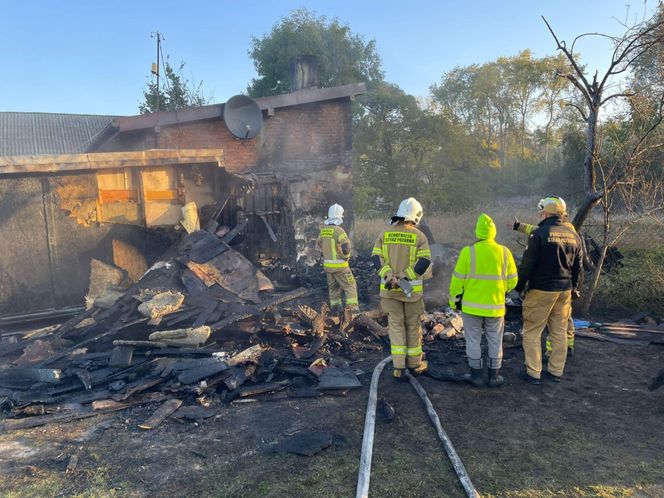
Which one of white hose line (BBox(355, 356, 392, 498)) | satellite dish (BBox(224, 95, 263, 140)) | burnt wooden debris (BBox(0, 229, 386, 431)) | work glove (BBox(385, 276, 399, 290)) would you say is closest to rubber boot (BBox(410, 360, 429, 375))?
white hose line (BBox(355, 356, 392, 498))

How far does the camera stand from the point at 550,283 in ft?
18.4

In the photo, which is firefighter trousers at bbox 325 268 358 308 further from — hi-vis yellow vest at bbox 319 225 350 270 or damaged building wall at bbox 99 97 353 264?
damaged building wall at bbox 99 97 353 264

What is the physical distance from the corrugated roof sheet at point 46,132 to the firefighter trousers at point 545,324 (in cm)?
2544

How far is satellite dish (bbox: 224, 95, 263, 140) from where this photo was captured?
12609 mm

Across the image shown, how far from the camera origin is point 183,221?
9.92 metres

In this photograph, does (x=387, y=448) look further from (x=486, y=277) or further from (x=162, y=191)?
(x=162, y=191)

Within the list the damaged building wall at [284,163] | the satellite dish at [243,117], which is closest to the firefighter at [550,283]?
the damaged building wall at [284,163]

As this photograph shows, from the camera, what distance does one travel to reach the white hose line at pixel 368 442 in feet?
11.4

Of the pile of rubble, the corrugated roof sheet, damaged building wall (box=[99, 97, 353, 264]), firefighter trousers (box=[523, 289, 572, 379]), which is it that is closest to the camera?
firefighter trousers (box=[523, 289, 572, 379])

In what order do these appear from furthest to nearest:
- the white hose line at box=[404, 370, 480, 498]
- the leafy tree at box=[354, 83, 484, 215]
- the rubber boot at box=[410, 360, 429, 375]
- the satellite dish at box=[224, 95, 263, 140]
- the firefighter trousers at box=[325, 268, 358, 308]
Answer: the leafy tree at box=[354, 83, 484, 215], the satellite dish at box=[224, 95, 263, 140], the firefighter trousers at box=[325, 268, 358, 308], the rubber boot at box=[410, 360, 429, 375], the white hose line at box=[404, 370, 480, 498]

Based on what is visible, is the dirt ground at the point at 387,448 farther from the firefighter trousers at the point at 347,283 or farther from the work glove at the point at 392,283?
the firefighter trousers at the point at 347,283

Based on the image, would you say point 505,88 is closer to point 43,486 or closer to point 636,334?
point 636,334

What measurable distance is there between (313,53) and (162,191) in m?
20.5

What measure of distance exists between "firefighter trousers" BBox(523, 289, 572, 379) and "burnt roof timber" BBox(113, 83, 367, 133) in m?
9.89
